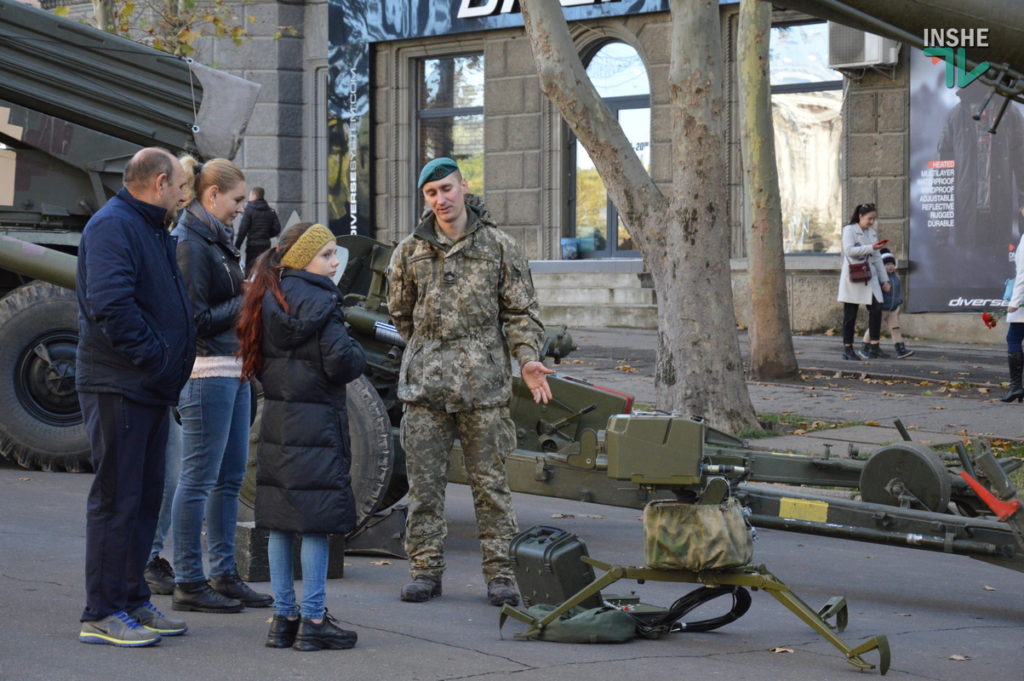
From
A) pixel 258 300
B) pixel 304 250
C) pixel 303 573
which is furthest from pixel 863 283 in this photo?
pixel 303 573

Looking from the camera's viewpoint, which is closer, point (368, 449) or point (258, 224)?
point (368, 449)

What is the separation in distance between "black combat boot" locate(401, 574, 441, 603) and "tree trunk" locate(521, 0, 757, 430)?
4.88 metres

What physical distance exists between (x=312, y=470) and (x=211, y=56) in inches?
778

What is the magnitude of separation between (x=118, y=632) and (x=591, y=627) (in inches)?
65.7

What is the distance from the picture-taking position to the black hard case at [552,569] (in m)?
5.56

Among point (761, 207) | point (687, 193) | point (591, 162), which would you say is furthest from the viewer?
point (591, 162)

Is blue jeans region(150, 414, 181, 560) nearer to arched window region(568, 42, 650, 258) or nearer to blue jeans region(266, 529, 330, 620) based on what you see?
blue jeans region(266, 529, 330, 620)

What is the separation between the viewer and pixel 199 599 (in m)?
5.77

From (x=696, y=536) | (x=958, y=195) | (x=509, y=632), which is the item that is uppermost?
(x=958, y=195)

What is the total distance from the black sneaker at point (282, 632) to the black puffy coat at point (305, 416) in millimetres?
334

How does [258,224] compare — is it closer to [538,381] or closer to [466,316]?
[466,316]

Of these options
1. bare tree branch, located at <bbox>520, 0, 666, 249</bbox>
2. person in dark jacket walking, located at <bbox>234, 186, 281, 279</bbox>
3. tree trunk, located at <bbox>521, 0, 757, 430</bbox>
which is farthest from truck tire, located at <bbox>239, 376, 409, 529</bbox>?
person in dark jacket walking, located at <bbox>234, 186, 281, 279</bbox>

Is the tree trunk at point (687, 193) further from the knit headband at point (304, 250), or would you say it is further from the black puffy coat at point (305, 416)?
the black puffy coat at point (305, 416)

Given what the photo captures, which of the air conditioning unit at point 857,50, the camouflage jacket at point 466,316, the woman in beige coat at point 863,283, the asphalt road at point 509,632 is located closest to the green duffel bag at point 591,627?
the asphalt road at point 509,632
